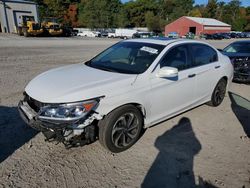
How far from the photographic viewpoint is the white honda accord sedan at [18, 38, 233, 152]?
294 centimetres

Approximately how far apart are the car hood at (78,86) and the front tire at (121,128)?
320 mm

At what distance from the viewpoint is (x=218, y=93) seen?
17.4 feet

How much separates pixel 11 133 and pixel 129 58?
2.44m

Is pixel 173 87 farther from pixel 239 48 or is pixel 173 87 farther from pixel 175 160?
pixel 239 48

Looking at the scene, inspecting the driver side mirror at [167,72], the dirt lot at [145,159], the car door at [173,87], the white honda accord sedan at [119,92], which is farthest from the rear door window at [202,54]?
the dirt lot at [145,159]

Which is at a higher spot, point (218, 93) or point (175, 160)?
point (218, 93)

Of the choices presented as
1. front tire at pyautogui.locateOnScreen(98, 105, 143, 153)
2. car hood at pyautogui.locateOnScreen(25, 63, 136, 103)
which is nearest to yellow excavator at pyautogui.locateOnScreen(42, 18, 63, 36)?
car hood at pyautogui.locateOnScreen(25, 63, 136, 103)

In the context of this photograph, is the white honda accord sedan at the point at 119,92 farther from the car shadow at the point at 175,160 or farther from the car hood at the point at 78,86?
the car shadow at the point at 175,160

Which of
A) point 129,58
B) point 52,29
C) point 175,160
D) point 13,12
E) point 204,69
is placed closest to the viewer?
point 175,160

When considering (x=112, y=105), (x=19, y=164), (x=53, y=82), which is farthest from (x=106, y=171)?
(x=53, y=82)

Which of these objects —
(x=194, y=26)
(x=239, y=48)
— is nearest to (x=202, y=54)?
(x=239, y=48)

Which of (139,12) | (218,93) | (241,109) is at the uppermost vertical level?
(139,12)

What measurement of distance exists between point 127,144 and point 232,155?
162cm

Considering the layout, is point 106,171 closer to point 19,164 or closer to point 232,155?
point 19,164
